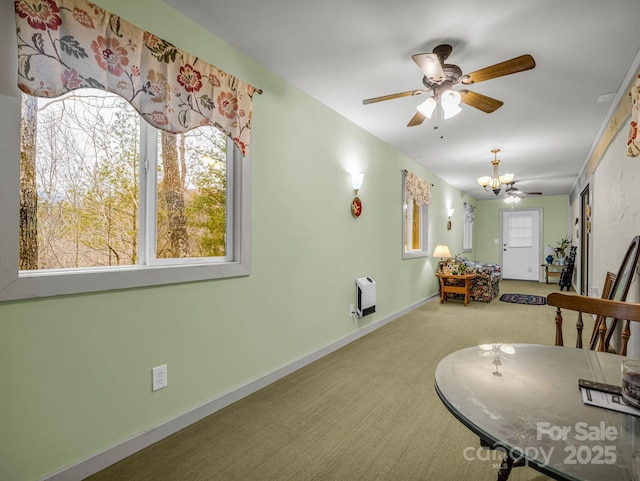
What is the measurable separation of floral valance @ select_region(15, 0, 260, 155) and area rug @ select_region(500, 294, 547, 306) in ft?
19.3

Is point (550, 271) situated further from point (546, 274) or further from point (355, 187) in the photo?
point (355, 187)

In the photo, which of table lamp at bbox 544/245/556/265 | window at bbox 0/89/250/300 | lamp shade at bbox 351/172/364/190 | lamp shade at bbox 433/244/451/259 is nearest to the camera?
window at bbox 0/89/250/300

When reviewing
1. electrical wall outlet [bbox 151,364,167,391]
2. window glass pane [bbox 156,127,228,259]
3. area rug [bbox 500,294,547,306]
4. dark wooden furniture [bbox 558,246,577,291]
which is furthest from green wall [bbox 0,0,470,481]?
dark wooden furniture [bbox 558,246,577,291]

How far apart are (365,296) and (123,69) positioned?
9.87 feet

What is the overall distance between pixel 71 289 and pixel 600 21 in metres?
3.22

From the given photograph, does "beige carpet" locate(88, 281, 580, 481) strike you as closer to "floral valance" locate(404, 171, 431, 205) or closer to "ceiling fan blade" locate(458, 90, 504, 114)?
"ceiling fan blade" locate(458, 90, 504, 114)

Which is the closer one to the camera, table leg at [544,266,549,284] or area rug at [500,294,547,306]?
area rug at [500,294,547,306]

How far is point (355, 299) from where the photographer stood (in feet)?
12.6

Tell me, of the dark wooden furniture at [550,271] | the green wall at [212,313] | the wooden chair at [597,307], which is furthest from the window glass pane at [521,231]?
the wooden chair at [597,307]

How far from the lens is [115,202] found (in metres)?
1.88

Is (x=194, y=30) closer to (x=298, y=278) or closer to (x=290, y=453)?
(x=298, y=278)

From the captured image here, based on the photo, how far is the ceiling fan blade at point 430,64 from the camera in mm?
1950

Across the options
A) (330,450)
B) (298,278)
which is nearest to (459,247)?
(298,278)

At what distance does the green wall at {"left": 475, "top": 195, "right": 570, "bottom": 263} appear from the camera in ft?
29.7
